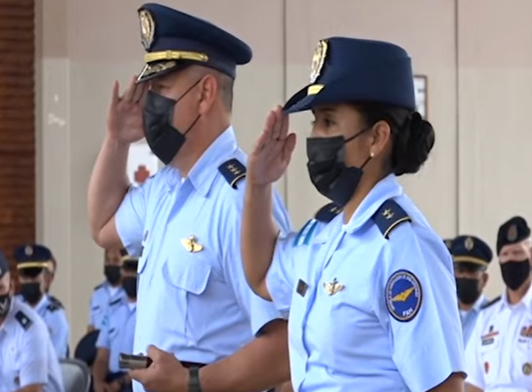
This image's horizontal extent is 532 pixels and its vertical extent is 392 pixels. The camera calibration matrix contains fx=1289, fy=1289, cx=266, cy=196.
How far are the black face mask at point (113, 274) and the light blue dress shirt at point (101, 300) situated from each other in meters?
0.04

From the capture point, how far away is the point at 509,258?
6.47m

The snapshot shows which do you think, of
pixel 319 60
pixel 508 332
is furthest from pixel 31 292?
pixel 319 60

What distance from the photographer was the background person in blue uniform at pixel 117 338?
8.09m

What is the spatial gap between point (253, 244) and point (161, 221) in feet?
1.37

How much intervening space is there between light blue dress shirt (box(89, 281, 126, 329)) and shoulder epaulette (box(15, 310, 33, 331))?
2.43 meters

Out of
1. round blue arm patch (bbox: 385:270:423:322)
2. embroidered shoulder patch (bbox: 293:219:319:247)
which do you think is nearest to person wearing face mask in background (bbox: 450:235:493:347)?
embroidered shoulder patch (bbox: 293:219:319:247)

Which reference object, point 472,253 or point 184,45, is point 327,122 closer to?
point 184,45

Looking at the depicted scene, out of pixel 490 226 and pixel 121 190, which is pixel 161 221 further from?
pixel 490 226

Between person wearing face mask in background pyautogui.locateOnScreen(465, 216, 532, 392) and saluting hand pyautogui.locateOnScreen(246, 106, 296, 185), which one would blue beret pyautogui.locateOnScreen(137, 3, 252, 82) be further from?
person wearing face mask in background pyautogui.locateOnScreen(465, 216, 532, 392)

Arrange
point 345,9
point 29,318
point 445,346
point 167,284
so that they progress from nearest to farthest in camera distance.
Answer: point 445,346
point 167,284
point 29,318
point 345,9

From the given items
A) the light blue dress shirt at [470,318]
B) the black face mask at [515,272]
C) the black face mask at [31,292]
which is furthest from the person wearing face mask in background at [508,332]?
the black face mask at [31,292]

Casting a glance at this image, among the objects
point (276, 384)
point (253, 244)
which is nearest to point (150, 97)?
point (253, 244)

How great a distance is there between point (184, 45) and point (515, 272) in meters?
3.38

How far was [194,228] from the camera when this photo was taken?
11.0 ft
